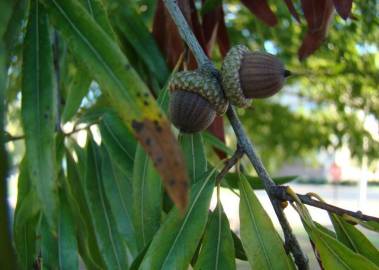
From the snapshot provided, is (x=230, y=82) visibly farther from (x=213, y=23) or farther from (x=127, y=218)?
(x=213, y=23)

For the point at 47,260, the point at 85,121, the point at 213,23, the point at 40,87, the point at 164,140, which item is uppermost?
the point at 213,23

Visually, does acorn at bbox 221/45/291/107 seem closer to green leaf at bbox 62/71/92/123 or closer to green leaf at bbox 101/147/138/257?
green leaf at bbox 101/147/138/257

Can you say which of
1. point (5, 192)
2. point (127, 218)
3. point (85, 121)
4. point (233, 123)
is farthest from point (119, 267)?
point (5, 192)

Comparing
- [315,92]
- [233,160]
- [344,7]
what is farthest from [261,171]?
[315,92]

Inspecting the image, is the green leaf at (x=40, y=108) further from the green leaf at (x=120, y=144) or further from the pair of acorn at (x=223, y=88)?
the green leaf at (x=120, y=144)

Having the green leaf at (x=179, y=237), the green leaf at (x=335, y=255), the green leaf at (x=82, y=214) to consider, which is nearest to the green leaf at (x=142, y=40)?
the green leaf at (x=82, y=214)

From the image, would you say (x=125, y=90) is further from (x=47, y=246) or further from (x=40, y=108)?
(x=47, y=246)
